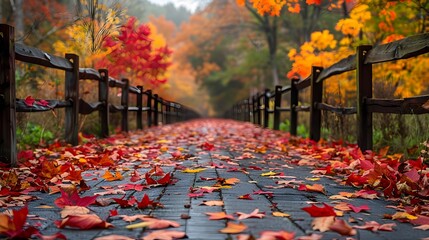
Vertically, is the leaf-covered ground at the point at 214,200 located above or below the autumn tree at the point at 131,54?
below

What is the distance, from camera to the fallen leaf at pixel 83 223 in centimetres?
223

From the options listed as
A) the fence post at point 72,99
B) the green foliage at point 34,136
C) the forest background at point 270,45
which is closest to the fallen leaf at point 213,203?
the forest background at point 270,45

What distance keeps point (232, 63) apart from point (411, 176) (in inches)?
1493

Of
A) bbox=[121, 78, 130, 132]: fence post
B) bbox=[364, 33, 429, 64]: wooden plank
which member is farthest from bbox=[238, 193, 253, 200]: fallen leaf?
bbox=[121, 78, 130, 132]: fence post

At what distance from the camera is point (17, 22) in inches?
586

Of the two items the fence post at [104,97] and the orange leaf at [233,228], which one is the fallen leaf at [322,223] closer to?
the orange leaf at [233,228]

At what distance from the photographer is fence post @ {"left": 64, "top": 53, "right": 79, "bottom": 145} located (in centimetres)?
629

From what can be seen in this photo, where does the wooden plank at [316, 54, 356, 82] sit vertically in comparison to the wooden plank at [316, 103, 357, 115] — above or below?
above

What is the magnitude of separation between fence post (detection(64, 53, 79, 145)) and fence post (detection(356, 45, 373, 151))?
3885 mm

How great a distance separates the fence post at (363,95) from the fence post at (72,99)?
3885mm

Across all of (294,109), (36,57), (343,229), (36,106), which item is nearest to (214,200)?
(343,229)

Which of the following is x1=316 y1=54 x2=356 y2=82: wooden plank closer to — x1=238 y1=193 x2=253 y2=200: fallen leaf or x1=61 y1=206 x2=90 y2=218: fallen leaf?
x1=238 y1=193 x2=253 y2=200: fallen leaf

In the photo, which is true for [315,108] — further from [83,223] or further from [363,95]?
[83,223]

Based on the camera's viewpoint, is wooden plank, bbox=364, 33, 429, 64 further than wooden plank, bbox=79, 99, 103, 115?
No
